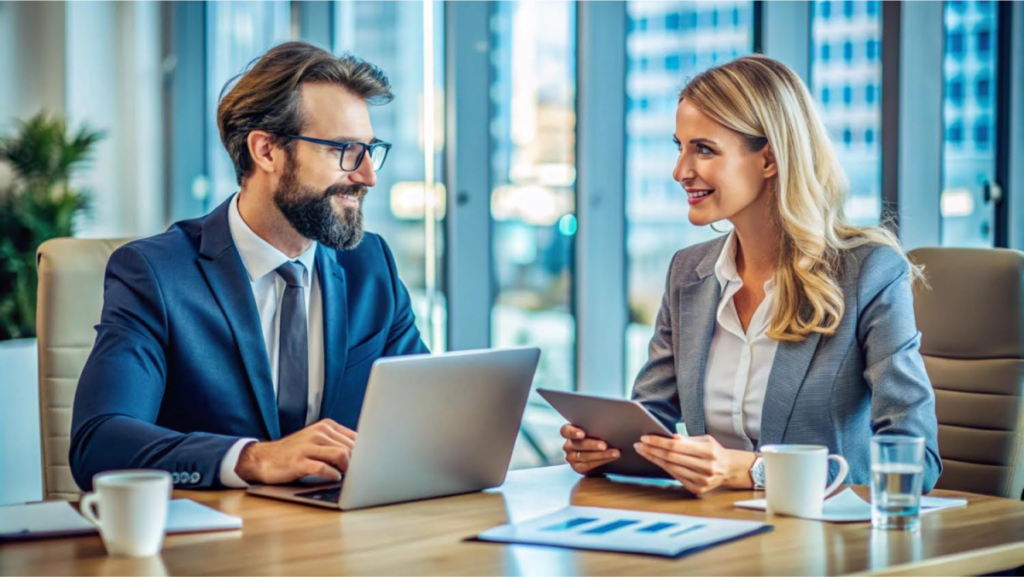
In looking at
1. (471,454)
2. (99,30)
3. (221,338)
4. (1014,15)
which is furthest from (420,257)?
(99,30)

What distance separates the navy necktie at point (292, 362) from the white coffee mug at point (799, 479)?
0.96 m

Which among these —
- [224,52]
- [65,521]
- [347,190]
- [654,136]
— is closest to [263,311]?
[347,190]

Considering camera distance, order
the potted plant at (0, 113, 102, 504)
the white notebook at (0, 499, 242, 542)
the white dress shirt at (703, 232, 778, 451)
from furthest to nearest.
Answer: the potted plant at (0, 113, 102, 504) → the white dress shirt at (703, 232, 778, 451) → the white notebook at (0, 499, 242, 542)

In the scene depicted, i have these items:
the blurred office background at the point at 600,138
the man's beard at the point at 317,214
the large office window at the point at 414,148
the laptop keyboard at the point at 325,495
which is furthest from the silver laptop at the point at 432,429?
the large office window at the point at 414,148

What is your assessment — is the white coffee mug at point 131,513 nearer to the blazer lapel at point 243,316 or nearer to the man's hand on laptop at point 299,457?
the man's hand on laptop at point 299,457

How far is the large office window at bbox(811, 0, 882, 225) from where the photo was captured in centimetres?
378

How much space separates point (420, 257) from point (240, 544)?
11.2 ft

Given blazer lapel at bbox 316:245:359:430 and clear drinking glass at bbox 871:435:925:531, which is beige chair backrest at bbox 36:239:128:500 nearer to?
blazer lapel at bbox 316:245:359:430

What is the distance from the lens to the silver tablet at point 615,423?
176 centimetres

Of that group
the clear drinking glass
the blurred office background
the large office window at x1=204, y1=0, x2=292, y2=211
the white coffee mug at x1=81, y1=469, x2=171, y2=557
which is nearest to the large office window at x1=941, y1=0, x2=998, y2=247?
the blurred office background

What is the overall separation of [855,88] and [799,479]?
101 inches

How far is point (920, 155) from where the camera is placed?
366 centimetres

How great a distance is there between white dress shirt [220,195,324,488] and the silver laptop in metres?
0.46

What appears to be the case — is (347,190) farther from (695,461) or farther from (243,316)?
(695,461)
